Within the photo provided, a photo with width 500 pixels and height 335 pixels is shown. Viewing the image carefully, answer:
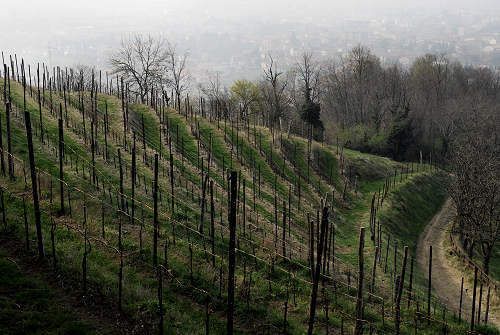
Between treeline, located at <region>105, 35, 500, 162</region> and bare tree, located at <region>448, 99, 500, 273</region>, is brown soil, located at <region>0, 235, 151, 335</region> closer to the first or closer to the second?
bare tree, located at <region>448, 99, 500, 273</region>

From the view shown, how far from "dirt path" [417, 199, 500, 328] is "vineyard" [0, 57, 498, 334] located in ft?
2.41

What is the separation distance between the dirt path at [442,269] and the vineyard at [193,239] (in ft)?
2.41

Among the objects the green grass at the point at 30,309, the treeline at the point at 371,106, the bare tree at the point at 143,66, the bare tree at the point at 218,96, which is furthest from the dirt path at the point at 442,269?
the bare tree at the point at 143,66

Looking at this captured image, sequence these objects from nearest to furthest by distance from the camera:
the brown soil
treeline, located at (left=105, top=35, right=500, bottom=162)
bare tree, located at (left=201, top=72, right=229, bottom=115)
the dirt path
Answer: the brown soil → the dirt path → bare tree, located at (left=201, top=72, right=229, bottom=115) → treeline, located at (left=105, top=35, right=500, bottom=162)

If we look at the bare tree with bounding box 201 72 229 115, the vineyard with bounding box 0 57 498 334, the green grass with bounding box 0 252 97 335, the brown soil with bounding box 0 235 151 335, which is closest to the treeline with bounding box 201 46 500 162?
the bare tree with bounding box 201 72 229 115

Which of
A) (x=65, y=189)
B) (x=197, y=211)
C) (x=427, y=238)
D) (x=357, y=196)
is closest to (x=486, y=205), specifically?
(x=427, y=238)

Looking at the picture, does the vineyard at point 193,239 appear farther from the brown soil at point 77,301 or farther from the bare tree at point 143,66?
the bare tree at point 143,66

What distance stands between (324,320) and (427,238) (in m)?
22.5

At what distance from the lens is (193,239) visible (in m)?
17.1

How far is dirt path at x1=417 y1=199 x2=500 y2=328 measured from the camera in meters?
20.4

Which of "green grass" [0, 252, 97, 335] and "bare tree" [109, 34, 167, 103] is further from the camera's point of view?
"bare tree" [109, 34, 167, 103]

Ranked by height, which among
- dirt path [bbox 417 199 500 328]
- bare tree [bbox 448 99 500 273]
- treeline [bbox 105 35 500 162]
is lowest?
dirt path [bbox 417 199 500 328]

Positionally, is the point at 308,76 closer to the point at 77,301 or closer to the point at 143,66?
the point at 143,66

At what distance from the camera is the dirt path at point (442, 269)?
20.4m
